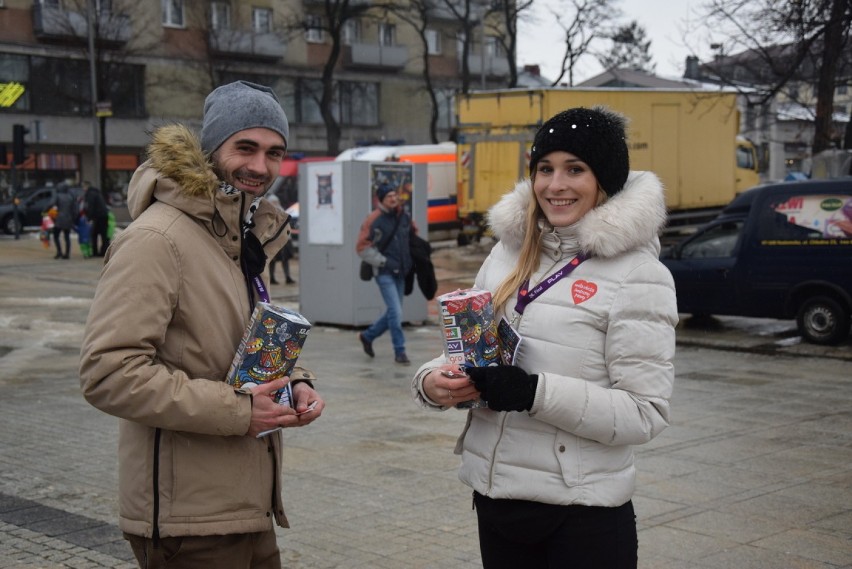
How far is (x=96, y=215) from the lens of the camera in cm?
2709

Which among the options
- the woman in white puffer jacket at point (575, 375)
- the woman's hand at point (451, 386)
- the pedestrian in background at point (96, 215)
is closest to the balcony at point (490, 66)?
the pedestrian in background at point (96, 215)

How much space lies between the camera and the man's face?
3.03 m

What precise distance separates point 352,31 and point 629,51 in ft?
69.0

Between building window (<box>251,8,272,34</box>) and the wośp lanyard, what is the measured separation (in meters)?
52.3

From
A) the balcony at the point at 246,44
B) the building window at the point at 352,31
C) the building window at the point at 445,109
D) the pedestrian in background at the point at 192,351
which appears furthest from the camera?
the building window at the point at 445,109

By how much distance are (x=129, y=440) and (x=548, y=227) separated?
130 cm

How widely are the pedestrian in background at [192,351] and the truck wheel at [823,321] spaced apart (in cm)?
1151

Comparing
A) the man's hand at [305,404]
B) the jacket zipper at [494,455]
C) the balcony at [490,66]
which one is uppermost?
the balcony at [490,66]

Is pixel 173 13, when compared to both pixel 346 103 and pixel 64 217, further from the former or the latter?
pixel 64 217

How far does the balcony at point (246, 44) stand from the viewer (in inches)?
1961

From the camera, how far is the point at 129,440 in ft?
9.59

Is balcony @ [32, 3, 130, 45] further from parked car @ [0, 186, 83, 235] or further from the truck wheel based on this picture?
the truck wheel

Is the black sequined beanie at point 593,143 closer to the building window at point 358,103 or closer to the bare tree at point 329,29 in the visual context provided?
the bare tree at point 329,29

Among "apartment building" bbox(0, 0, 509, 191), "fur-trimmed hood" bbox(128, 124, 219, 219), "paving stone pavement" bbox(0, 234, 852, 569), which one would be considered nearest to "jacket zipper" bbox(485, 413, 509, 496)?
"fur-trimmed hood" bbox(128, 124, 219, 219)
